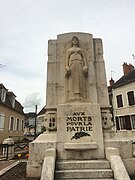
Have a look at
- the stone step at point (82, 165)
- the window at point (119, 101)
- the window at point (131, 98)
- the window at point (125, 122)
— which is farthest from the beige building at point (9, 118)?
the stone step at point (82, 165)

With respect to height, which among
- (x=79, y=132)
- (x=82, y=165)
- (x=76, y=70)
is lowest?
(x=82, y=165)

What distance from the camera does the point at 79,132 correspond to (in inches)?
249

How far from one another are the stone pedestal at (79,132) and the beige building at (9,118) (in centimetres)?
1834

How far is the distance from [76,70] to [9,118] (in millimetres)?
21466

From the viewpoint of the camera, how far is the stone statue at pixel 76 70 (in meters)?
7.30

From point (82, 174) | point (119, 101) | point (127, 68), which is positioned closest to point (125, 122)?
point (119, 101)

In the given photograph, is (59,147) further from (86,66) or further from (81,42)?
(81,42)

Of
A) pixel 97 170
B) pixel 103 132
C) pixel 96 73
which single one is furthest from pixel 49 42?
pixel 97 170

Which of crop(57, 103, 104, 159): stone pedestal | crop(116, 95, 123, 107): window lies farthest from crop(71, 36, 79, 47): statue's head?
crop(116, 95, 123, 107): window

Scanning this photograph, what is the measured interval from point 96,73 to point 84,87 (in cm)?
108

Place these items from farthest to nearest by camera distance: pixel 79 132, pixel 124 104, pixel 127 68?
pixel 127 68, pixel 124 104, pixel 79 132

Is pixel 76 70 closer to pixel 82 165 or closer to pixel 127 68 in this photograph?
pixel 82 165

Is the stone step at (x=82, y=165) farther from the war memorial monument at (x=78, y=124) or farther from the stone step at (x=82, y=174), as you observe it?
the stone step at (x=82, y=174)

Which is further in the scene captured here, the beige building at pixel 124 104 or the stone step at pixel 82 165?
the beige building at pixel 124 104
